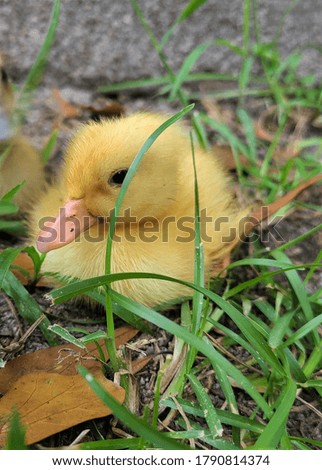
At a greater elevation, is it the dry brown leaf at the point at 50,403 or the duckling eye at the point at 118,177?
the duckling eye at the point at 118,177

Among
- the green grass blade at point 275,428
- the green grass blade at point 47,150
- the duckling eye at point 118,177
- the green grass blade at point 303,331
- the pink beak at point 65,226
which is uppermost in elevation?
the green grass blade at point 47,150

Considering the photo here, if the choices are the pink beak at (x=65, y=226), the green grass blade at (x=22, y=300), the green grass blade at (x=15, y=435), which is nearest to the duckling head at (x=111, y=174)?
the pink beak at (x=65, y=226)

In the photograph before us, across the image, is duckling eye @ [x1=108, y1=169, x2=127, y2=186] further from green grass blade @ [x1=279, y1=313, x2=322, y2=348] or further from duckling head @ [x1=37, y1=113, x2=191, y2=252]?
green grass blade @ [x1=279, y1=313, x2=322, y2=348]

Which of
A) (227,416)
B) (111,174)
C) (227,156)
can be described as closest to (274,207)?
(227,156)

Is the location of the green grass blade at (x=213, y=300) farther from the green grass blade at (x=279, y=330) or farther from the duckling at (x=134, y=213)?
the duckling at (x=134, y=213)

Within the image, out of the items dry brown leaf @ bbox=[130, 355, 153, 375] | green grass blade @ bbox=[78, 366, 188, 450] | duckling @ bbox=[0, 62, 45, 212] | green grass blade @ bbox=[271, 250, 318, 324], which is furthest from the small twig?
green grass blade @ bbox=[271, 250, 318, 324]

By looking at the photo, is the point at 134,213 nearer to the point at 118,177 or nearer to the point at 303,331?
the point at 118,177

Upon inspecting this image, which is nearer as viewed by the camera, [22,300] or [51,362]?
[51,362]

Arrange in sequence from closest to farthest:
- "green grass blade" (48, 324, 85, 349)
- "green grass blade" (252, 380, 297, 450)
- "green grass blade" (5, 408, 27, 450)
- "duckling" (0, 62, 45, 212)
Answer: "green grass blade" (5, 408, 27, 450) → "green grass blade" (252, 380, 297, 450) → "green grass blade" (48, 324, 85, 349) → "duckling" (0, 62, 45, 212)
